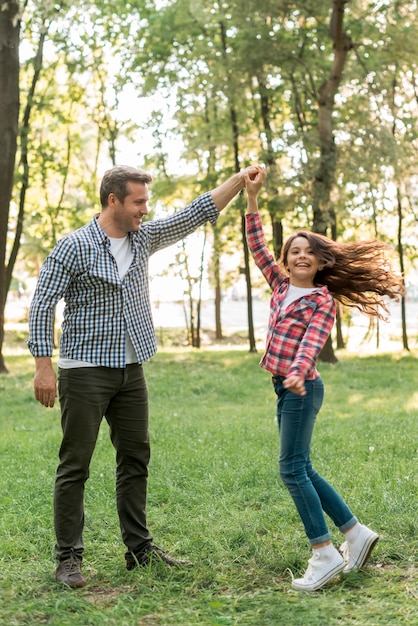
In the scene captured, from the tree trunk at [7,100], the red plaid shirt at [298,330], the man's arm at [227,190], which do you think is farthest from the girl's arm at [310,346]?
the tree trunk at [7,100]

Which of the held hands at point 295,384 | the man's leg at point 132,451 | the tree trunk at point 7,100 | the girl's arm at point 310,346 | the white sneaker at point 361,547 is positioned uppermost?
the tree trunk at point 7,100

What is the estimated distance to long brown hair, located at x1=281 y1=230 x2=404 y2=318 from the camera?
193 inches

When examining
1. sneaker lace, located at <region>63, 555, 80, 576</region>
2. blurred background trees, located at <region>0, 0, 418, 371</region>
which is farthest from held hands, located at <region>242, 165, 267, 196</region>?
blurred background trees, located at <region>0, 0, 418, 371</region>

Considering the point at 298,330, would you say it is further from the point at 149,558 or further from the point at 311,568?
the point at 149,558

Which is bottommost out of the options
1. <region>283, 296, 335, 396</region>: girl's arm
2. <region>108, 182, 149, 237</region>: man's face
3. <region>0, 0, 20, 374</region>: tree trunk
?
<region>283, 296, 335, 396</region>: girl's arm

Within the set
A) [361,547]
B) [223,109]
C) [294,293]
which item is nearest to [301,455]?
[361,547]

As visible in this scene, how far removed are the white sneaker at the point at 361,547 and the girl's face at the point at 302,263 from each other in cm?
151

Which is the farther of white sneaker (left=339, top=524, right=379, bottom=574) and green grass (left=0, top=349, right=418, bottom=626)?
white sneaker (left=339, top=524, right=379, bottom=574)

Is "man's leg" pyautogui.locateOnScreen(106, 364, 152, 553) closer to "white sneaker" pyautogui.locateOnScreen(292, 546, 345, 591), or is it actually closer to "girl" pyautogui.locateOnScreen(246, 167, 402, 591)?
"girl" pyautogui.locateOnScreen(246, 167, 402, 591)

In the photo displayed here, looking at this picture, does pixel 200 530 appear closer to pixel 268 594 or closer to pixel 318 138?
pixel 268 594

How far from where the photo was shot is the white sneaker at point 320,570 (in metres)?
4.38

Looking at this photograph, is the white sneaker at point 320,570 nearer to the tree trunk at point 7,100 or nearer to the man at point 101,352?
the man at point 101,352

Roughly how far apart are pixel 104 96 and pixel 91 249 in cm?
2284

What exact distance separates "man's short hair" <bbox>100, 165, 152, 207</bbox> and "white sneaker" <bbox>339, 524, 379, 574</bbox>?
2454 millimetres
